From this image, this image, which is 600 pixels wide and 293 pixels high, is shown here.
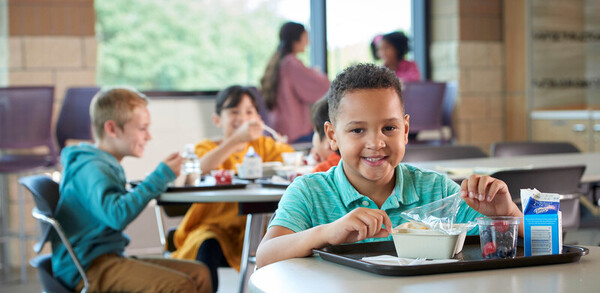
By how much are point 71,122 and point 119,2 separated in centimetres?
120

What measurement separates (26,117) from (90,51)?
93cm

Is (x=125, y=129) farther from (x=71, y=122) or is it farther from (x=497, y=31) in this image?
(x=497, y=31)

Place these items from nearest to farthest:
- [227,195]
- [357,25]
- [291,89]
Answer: [227,195], [291,89], [357,25]

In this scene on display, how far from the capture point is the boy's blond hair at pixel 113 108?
2887 mm

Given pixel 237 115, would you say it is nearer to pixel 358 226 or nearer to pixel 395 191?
pixel 395 191

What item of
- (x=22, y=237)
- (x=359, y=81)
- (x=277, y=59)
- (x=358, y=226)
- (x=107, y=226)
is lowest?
(x=22, y=237)

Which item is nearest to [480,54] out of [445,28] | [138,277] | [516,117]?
[445,28]

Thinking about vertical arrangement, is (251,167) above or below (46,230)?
above

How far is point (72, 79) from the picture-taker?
519cm

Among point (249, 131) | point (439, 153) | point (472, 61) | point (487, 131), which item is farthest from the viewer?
point (487, 131)

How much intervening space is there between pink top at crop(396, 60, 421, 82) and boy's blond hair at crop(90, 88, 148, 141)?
3.20 m

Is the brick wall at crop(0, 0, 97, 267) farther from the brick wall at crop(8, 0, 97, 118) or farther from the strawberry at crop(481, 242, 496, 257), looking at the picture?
the strawberry at crop(481, 242, 496, 257)

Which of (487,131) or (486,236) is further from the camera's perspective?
(487,131)

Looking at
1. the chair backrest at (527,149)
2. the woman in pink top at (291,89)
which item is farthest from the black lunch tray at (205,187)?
the woman in pink top at (291,89)
